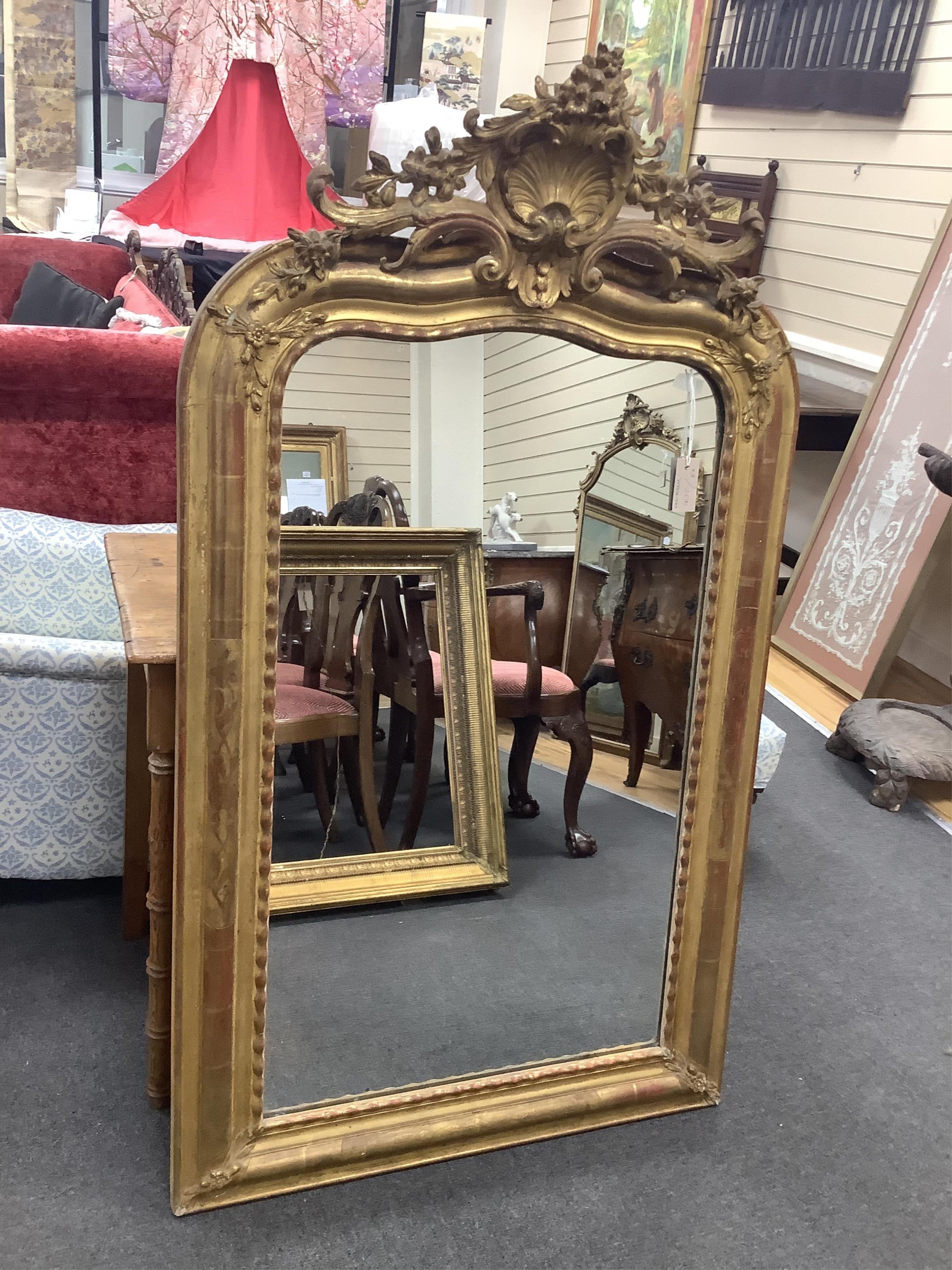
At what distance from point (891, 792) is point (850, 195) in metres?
2.77

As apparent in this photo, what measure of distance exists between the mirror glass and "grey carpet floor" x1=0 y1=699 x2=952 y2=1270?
16 cm

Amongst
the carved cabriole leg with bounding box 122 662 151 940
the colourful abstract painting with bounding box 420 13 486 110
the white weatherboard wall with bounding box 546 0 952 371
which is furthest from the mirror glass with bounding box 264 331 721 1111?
the colourful abstract painting with bounding box 420 13 486 110

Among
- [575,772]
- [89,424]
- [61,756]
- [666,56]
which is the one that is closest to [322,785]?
[575,772]

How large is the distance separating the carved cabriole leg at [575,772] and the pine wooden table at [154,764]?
57 centimetres

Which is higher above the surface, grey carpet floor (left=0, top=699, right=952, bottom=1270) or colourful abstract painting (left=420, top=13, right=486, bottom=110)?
colourful abstract painting (left=420, top=13, right=486, bottom=110)

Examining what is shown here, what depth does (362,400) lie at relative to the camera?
1248 millimetres

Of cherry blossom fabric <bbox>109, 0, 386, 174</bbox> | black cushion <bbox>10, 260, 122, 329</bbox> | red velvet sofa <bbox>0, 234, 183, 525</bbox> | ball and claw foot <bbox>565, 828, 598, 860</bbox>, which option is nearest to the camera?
ball and claw foot <bbox>565, 828, 598, 860</bbox>

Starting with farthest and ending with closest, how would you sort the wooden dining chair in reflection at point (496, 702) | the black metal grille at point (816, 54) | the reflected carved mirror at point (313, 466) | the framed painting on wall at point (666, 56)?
the framed painting on wall at point (666, 56) < the black metal grille at point (816, 54) < the wooden dining chair in reflection at point (496, 702) < the reflected carved mirror at point (313, 466)

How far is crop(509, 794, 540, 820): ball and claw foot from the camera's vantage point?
150 centimetres

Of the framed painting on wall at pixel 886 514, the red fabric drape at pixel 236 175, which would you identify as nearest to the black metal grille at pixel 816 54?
the framed painting on wall at pixel 886 514

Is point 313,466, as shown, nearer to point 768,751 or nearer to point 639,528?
point 639,528

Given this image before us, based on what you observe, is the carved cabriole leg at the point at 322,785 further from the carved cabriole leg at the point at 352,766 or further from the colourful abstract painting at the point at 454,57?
the colourful abstract painting at the point at 454,57

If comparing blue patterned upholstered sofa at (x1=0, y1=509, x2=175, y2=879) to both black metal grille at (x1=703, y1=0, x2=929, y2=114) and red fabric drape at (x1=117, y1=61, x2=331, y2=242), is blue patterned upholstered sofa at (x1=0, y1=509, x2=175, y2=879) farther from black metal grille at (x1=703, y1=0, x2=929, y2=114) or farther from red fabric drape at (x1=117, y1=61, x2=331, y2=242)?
red fabric drape at (x1=117, y1=61, x2=331, y2=242)

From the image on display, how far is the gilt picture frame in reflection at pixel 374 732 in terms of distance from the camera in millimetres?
1327
